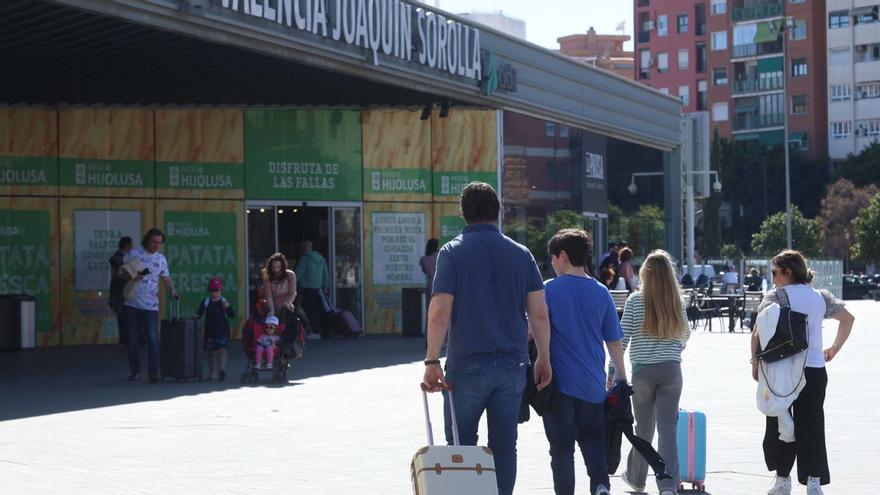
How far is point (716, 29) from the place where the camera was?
358 ft

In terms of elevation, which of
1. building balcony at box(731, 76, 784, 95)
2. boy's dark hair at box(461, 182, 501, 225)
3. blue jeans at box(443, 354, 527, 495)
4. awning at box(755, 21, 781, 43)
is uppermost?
awning at box(755, 21, 781, 43)

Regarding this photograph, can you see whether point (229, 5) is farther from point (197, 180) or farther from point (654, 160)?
point (654, 160)

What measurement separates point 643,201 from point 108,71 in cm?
1893

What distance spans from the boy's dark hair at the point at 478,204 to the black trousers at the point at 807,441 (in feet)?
9.27

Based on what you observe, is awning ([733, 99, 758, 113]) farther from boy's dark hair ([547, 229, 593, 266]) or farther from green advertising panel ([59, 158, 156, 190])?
boy's dark hair ([547, 229, 593, 266])

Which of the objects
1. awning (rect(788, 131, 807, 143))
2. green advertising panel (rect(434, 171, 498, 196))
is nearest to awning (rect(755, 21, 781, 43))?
awning (rect(788, 131, 807, 143))

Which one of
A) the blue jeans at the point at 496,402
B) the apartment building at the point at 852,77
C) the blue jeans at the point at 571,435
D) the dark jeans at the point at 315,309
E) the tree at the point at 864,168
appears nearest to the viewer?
the blue jeans at the point at 496,402

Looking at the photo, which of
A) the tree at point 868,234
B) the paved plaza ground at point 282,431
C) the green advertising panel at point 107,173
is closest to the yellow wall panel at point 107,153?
the green advertising panel at point 107,173

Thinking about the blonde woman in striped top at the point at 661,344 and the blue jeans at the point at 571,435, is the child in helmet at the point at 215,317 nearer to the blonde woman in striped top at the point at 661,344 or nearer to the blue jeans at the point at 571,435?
the blonde woman in striped top at the point at 661,344

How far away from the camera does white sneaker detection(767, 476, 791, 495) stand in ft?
30.0

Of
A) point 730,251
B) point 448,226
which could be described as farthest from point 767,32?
point 448,226

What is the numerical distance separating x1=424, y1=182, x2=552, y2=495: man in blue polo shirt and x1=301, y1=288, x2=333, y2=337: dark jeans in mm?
18849

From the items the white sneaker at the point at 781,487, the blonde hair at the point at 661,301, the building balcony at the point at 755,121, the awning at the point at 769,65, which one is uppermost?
the awning at the point at 769,65

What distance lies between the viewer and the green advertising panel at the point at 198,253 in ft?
83.9
